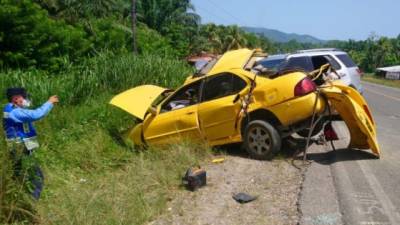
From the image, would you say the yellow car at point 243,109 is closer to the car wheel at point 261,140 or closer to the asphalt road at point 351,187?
the car wheel at point 261,140

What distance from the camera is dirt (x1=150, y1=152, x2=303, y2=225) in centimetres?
572

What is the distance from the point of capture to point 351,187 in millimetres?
6617

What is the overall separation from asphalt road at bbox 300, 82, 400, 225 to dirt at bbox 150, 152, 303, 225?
237mm

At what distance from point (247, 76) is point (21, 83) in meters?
5.99

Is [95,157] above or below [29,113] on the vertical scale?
below

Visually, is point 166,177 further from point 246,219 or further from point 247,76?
point 247,76

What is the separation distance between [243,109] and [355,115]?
182 cm

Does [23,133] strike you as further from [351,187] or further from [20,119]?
[351,187]

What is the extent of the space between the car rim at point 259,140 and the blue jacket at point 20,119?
3620mm

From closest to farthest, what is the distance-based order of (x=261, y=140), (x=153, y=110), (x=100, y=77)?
1. (x=261, y=140)
2. (x=153, y=110)
3. (x=100, y=77)

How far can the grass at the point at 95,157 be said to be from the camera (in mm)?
5609

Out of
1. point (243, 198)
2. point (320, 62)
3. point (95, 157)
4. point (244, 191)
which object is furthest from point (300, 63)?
point (243, 198)

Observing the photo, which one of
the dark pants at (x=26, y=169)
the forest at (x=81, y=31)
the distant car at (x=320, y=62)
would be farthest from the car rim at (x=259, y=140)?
the forest at (x=81, y=31)

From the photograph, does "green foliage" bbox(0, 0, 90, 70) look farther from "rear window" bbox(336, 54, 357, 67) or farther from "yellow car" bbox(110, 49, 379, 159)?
"yellow car" bbox(110, 49, 379, 159)
